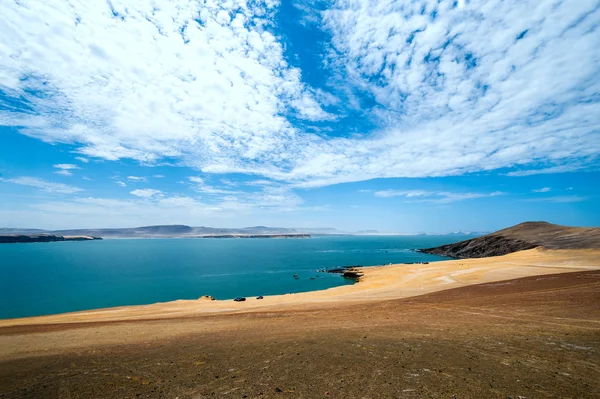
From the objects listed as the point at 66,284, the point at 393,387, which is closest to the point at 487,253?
the point at 393,387

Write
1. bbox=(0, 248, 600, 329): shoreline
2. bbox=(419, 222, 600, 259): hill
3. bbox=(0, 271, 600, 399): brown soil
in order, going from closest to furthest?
bbox=(0, 271, 600, 399): brown soil < bbox=(0, 248, 600, 329): shoreline < bbox=(419, 222, 600, 259): hill

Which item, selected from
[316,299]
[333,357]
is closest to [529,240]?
[316,299]

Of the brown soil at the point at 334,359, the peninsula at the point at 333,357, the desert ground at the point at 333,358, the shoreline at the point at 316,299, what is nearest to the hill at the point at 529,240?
the shoreline at the point at 316,299

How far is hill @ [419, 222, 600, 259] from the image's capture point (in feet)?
215

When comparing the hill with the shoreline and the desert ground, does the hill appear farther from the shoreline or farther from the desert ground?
the desert ground

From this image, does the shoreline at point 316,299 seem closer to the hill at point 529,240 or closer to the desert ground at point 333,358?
the desert ground at point 333,358

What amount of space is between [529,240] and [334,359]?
104686 mm

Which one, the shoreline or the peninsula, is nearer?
the peninsula

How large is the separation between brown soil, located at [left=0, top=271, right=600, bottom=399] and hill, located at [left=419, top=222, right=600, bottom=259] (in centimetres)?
6534

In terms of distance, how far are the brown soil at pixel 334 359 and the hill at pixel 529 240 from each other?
65336mm

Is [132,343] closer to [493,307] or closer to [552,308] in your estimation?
[493,307]

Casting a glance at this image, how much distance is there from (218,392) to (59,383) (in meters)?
5.39

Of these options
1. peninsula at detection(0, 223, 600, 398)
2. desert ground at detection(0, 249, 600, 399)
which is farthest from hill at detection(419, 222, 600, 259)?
desert ground at detection(0, 249, 600, 399)

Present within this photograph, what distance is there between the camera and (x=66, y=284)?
67250 millimetres
